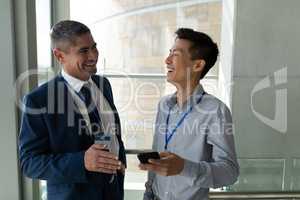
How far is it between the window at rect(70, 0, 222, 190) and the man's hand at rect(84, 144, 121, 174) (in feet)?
3.85

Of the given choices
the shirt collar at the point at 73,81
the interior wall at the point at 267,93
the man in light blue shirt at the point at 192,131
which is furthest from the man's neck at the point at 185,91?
the interior wall at the point at 267,93

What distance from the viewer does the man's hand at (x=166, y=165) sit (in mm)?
1206

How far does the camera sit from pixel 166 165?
3.98ft

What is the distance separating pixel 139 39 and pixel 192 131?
1.15 m

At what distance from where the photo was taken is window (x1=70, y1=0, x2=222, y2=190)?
7.77ft

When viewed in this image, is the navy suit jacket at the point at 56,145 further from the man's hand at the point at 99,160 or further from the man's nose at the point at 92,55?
the man's nose at the point at 92,55

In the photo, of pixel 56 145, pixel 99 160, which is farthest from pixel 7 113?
pixel 99 160

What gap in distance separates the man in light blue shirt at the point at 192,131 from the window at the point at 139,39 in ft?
2.86

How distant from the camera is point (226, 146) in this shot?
137 centimetres

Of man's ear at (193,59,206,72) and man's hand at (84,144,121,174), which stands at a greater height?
man's ear at (193,59,206,72)

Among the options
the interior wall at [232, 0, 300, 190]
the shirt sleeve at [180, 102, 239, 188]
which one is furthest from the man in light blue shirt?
the interior wall at [232, 0, 300, 190]

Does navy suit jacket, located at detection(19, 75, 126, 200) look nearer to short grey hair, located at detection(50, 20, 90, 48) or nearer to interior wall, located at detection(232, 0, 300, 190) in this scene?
short grey hair, located at detection(50, 20, 90, 48)

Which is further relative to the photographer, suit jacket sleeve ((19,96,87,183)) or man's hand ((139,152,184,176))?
suit jacket sleeve ((19,96,87,183))

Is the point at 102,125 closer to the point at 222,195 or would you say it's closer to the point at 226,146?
the point at 226,146
